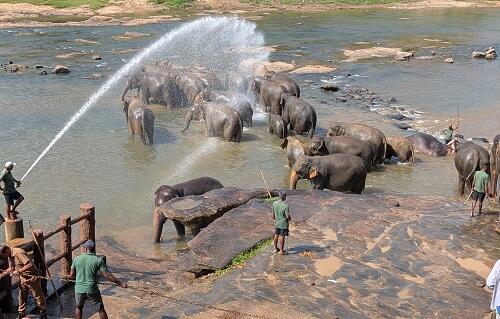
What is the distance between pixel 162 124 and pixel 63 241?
564 inches

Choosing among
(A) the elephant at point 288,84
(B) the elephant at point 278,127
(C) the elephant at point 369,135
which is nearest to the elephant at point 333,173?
(C) the elephant at point 369,135

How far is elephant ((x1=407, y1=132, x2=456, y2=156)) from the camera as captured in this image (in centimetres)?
2130

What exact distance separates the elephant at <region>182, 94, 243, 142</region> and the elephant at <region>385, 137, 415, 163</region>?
5.22m

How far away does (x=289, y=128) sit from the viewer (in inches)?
945

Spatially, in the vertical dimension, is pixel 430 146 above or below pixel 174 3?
below

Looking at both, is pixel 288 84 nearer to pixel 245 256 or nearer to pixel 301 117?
pixel 301 117

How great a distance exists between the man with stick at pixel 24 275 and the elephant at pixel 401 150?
13742 mm

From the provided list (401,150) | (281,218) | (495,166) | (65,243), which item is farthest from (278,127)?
(65,243)

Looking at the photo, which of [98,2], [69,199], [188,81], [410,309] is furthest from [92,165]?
[98,2]

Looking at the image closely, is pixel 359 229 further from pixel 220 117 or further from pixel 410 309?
pixel 220 117

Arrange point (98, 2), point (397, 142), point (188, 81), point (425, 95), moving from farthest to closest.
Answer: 1. point (98, 2)
2. point (425, 95)
3. point (188, 81)
4. point (397, 142)

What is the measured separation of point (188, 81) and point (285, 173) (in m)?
9.91

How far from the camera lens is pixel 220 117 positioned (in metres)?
22.4

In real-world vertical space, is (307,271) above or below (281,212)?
below
